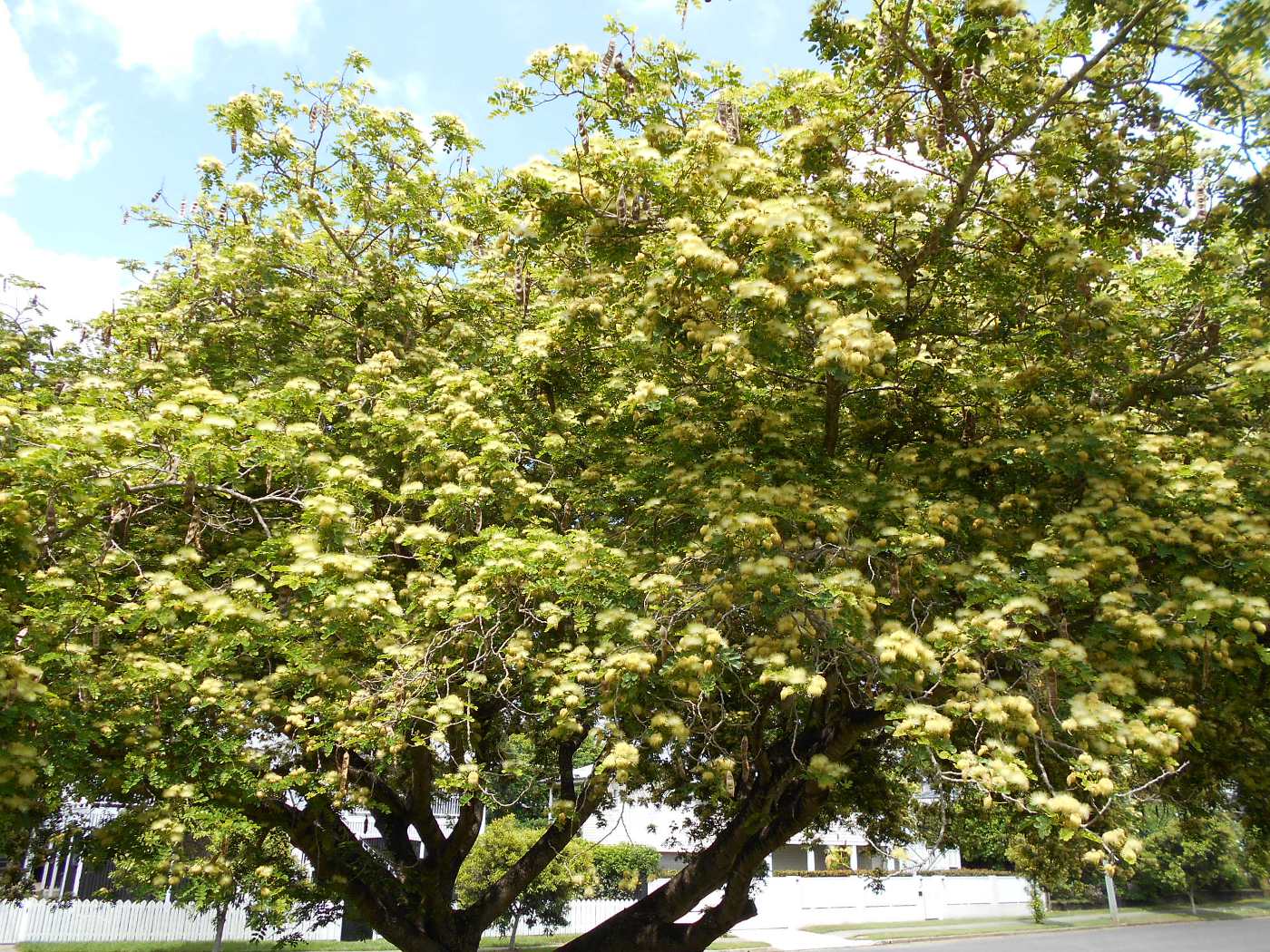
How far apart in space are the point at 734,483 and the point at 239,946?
20467 millimetres

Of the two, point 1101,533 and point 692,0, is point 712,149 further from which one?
point 1101,533

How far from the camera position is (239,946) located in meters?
19.3

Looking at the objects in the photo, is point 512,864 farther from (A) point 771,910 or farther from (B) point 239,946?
(A) point 771,910

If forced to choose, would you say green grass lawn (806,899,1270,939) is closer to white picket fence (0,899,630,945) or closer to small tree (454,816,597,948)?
small tree (454,816,597,948)

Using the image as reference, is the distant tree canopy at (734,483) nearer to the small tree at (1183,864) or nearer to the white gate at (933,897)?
the white gate at (933,897)

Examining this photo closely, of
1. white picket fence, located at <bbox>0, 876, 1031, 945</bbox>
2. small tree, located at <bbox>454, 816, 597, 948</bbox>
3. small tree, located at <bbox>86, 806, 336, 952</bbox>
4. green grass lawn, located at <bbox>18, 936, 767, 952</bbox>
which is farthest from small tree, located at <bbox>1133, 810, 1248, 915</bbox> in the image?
small tree, located at <bbox>86, 806, 336, 952</bbox>

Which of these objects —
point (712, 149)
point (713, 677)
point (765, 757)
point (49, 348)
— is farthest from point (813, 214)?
point (49, 348)

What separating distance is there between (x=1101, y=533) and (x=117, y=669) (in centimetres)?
714

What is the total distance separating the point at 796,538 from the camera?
19.0 feet

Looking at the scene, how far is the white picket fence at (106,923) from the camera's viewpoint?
707 inches

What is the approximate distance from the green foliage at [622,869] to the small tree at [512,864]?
3889 millimetres

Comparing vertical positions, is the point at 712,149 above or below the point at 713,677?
above

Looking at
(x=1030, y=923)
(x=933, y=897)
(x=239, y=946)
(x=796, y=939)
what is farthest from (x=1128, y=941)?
(x=239, y=946)

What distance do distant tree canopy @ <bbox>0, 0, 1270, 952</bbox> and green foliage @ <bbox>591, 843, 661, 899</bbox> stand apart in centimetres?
1696
